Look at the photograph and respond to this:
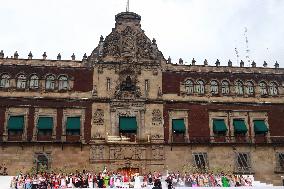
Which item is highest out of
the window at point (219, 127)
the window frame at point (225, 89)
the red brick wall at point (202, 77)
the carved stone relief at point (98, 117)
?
the red brick wall at point (202, 77)

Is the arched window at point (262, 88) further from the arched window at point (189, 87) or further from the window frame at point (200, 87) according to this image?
the arched window at point (189, 87)

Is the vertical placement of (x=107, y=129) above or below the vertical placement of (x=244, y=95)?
below

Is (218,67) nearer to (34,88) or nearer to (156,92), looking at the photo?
(156,92)

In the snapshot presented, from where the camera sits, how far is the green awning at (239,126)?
41.6 m

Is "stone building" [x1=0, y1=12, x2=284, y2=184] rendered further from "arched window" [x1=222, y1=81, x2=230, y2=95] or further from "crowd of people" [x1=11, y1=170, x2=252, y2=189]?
"crowd of people" [x1=11, y1=170, x2=252, y2=189]

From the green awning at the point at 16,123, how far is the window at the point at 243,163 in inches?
835

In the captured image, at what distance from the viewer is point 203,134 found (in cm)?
4112

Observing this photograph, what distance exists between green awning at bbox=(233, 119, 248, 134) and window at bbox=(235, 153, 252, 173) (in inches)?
95.2

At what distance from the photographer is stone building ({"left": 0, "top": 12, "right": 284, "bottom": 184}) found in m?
38.9

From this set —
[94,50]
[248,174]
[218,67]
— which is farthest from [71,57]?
[248,174]

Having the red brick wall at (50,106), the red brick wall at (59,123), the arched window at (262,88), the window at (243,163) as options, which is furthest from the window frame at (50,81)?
the arched window at (262,88)

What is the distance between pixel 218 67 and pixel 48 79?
58.3 ft

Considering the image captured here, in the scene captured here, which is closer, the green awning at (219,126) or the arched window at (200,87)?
the green awning at (219,126)

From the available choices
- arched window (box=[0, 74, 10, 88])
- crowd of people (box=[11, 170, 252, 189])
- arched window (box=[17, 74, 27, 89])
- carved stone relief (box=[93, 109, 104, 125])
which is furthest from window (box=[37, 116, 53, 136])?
crowd of people (box=[11, 170, 252, 189])
